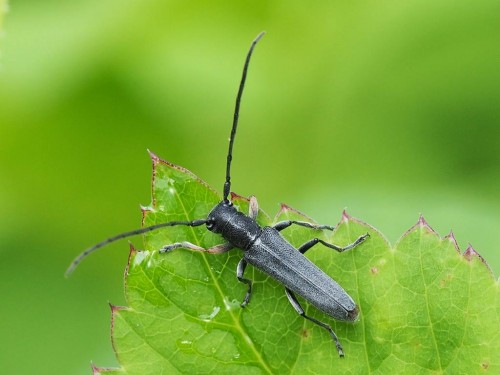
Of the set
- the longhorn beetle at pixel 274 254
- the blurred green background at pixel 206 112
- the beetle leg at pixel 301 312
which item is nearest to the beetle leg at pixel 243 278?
the longhorn beetle at pixel 274 254

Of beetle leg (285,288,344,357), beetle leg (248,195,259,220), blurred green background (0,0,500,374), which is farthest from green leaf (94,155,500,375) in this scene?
blurred green background (0,0,500,374)

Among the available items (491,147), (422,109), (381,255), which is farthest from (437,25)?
(381,255)

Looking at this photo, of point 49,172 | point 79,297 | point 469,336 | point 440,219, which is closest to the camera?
point 469,336

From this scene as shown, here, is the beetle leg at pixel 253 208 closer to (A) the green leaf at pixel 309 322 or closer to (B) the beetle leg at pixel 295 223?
(B) the beetle leg at pixel 295 223

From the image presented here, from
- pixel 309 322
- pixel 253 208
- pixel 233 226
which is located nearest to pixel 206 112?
pixel 233 226

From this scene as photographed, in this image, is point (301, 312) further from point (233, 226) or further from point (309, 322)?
point (233, 226)

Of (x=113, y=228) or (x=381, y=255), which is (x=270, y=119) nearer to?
(x=113, y=228)
